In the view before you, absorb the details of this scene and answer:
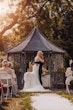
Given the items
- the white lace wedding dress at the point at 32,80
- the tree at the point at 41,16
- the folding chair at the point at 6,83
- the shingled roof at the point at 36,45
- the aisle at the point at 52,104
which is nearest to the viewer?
the aisle at the point at 52,104

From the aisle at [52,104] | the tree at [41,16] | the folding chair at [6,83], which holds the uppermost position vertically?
the tree at [41,16]

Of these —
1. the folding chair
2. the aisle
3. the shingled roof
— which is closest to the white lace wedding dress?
the shingled roof

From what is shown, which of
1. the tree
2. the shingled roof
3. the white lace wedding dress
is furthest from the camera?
the tree

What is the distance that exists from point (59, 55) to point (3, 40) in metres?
15.2

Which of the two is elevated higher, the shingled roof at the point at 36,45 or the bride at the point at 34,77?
the shingled roof at the point at 36,45

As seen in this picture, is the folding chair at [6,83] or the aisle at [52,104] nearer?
the aisle at [52,104]

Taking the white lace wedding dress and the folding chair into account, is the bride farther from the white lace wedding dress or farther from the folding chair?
the folding chair

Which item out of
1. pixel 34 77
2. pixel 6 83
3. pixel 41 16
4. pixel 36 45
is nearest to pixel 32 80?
pixel 34 77

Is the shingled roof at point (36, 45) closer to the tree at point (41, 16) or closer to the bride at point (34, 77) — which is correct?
the bride at point (34, 77)

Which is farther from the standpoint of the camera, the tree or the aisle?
the tree

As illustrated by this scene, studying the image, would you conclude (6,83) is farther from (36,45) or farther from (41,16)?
(41,16)

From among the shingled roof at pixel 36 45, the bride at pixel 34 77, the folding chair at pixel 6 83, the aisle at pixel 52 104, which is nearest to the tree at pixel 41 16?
the shingled roof at pixel 36 45

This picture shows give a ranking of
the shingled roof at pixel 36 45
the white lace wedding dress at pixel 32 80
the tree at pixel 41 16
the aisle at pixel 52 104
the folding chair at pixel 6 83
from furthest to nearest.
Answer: the tree at pixel 41 16 < the shingled roof at pixel 36 45 < the white lace wedding dress at pixel 32 80 < the folding chair at pixel 6 83 < the aisle at pixel 52 104

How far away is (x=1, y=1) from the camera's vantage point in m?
46.4
